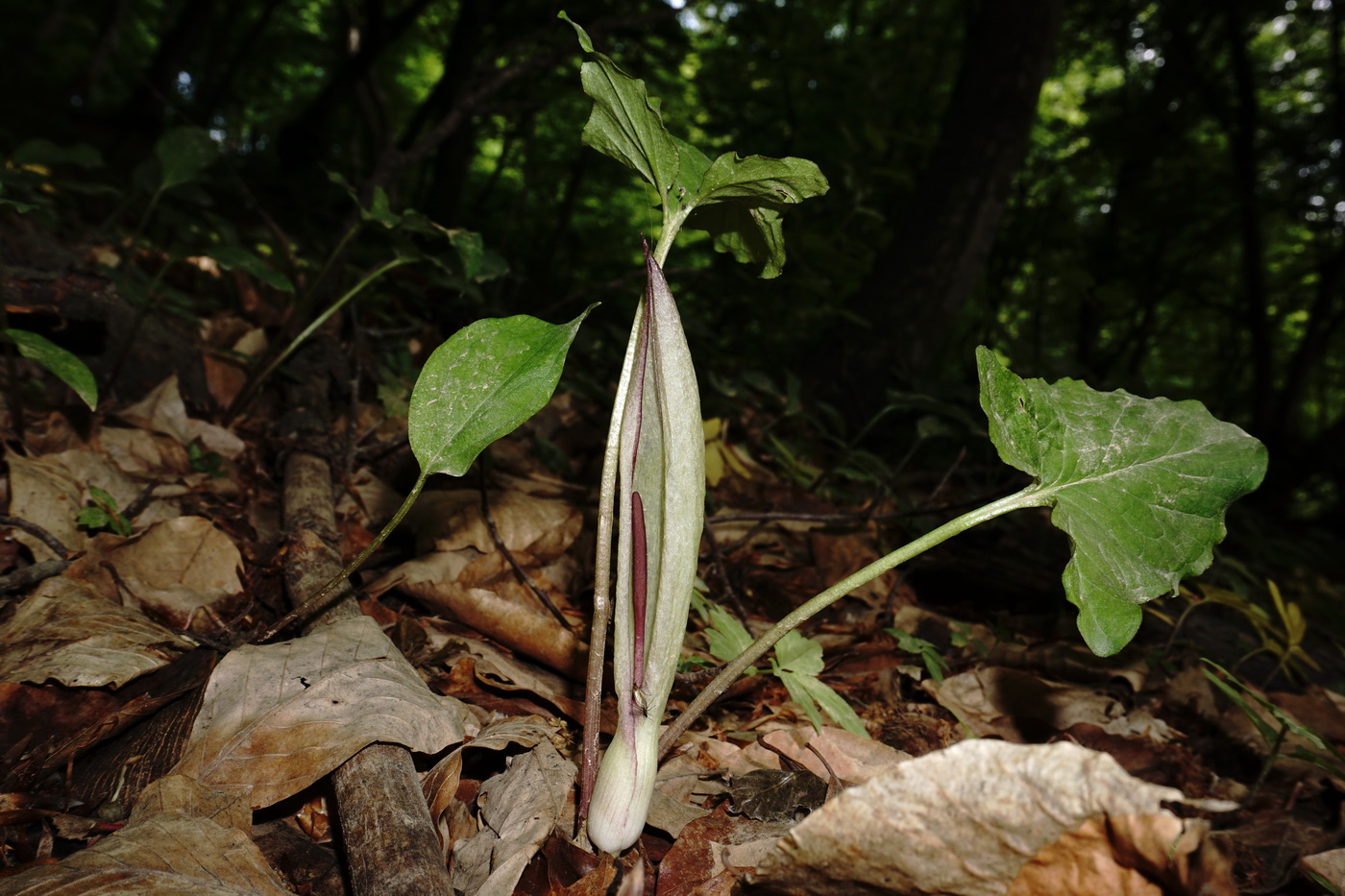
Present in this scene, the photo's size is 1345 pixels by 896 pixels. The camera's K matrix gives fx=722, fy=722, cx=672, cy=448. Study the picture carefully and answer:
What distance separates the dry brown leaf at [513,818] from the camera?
92 cm

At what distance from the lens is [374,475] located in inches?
82.8

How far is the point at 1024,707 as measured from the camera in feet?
5.53

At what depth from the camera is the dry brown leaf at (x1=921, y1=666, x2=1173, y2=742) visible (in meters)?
1.65

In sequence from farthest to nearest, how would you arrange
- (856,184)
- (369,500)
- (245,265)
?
(856,184)
(245,265)
(369,500)

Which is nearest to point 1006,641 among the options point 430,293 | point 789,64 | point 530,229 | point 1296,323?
point 430,293

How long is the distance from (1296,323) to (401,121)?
628 inches

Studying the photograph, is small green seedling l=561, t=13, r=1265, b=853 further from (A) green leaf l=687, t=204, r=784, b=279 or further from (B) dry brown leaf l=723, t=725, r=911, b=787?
(B) dry brown leaf l=723, t=725, r=911, b=787

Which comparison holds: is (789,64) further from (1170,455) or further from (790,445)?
(1170,455)

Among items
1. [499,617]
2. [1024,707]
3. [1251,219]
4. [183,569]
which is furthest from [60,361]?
[1251,219]

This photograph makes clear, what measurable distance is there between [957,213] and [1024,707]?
3.33 m

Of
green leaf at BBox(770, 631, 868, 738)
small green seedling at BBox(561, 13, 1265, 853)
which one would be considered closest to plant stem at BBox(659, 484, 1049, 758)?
small green seedling at BBox(561, 13, 1265, 853)

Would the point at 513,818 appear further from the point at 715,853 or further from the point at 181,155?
the point at 181,155

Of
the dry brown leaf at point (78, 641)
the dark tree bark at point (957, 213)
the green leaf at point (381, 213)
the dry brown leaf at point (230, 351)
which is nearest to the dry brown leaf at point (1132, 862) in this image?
the dry brown leaf at point (78, 641)

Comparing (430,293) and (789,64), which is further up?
(789,64)
